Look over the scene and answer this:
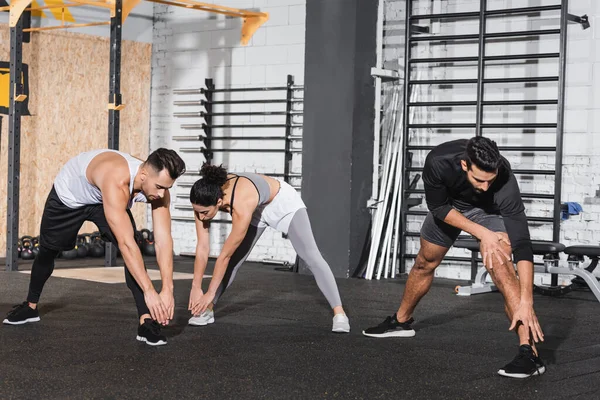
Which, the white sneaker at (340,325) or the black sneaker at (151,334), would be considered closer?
the black sneaker at (151,334)

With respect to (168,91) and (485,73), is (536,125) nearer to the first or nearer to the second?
(485,73)

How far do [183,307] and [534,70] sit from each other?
3.64 m

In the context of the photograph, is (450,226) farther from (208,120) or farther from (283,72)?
(208,120)

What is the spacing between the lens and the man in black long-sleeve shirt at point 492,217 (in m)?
3.42

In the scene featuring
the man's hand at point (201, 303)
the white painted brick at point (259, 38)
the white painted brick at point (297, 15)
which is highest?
the white painted brick at point (297, 15)

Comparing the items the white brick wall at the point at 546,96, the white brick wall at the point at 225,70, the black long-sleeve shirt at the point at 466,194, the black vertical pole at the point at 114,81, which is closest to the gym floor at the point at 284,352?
the black long-sleeve shirt at the point at 466,194

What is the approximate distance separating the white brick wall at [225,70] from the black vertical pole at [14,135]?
2444 mm

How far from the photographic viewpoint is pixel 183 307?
5336 mm

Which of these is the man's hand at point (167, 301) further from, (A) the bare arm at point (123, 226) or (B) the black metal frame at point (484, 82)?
(B) the black metal frame at point (484, 82)

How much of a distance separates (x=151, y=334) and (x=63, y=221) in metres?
0.76

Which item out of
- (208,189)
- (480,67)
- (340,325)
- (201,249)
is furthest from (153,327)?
(480,67)

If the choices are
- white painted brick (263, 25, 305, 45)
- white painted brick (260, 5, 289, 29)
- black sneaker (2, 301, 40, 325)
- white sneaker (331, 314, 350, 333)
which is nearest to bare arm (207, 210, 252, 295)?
white sneaker (331, 314, 350, 333)

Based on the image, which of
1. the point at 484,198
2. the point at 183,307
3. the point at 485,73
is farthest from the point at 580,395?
the point at 485,73

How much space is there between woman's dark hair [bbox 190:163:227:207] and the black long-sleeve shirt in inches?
38.3
